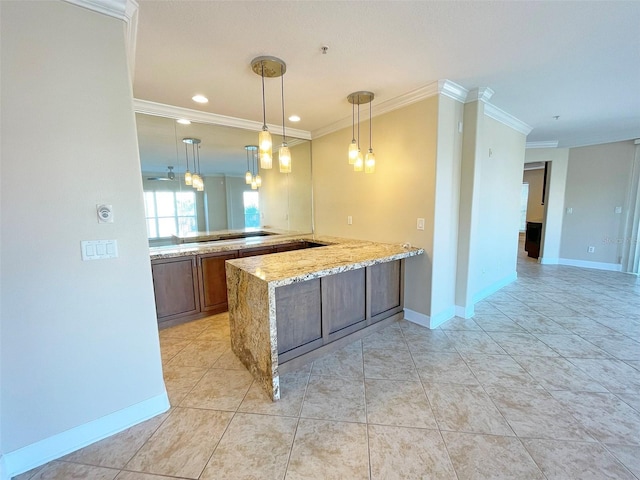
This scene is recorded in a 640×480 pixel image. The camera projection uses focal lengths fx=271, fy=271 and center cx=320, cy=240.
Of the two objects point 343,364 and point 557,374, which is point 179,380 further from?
point 557,374

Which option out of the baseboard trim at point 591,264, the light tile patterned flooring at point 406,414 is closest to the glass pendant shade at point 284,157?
the light tile patterned flooring at point 406,414

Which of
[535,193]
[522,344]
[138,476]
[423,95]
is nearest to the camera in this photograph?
[138,476]

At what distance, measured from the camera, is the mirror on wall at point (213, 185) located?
3.24 metres

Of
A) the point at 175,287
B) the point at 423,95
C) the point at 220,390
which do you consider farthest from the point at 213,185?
the point at 423,95

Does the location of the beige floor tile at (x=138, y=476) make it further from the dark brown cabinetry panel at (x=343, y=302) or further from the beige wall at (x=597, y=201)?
the beige wall at (x=597, y=201)

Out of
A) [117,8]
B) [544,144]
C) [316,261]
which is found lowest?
[316,261]

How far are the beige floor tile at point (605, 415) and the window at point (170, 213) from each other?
4012 mm

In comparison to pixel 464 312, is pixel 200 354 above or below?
below

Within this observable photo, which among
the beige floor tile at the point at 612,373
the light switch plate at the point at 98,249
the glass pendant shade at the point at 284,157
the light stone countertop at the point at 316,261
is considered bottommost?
the beige floor tile at the point at 612,373

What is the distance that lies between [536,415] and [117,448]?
8.62 ft

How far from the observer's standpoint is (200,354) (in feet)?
8.47

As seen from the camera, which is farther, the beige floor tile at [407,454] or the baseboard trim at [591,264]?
the baseboard trim at [591,264]

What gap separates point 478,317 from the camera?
10.9 ft

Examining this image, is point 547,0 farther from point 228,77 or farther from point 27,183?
point 27,183
